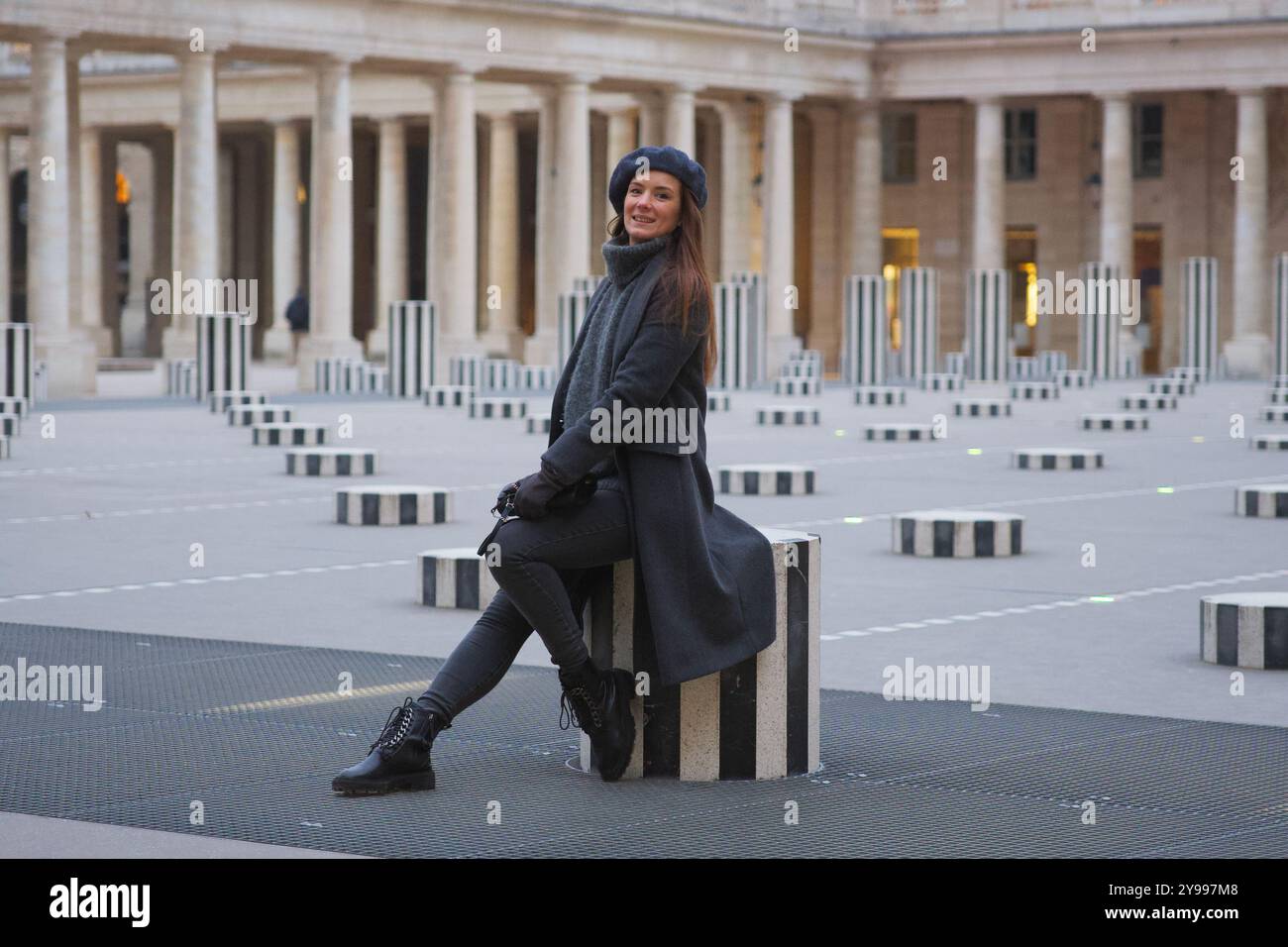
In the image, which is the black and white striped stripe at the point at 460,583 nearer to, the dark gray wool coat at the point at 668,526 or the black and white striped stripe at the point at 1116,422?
the dark gray wool coat at the point at 668,526

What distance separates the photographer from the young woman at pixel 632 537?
7363 millimetres

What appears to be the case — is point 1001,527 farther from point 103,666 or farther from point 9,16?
point 9,16

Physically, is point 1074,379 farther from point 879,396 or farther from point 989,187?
point 989,187

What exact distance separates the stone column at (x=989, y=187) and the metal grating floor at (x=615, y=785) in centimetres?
4907

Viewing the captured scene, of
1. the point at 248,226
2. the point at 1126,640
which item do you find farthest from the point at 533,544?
the point at 248,226

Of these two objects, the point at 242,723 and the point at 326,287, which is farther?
the point at 326,287

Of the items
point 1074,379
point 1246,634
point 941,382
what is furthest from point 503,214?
point 1246,634

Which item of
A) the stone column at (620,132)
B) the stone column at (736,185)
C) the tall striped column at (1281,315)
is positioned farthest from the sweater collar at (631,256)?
the stone column at (620,132)

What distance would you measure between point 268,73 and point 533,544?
55.3 metres

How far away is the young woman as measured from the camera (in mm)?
7363

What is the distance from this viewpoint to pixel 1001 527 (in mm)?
15094

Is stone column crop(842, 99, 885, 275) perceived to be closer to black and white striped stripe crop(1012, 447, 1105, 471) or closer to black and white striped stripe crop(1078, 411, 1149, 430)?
black and white striped stripe crop(1078, 411, 1149, 430)
